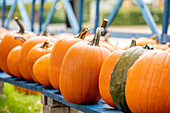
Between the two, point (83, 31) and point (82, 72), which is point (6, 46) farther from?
point (82, 72)

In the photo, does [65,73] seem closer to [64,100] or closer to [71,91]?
[71,91]

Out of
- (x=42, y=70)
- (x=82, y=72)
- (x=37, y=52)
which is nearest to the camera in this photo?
Answer: (x=82, y=72)

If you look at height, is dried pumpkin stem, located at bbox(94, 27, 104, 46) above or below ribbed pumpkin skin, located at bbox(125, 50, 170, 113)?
above

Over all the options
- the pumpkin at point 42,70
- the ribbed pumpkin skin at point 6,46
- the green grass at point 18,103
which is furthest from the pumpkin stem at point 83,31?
the green grass at point 18,103

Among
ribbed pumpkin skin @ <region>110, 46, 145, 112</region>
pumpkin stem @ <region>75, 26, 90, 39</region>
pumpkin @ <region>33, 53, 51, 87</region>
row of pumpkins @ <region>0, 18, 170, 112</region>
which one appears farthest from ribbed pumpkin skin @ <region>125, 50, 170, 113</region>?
pumpkin @ <region>33, 53, 51, 87</region>

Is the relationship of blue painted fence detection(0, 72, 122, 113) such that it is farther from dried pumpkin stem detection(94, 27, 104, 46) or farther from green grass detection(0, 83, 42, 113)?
green grass detection(0, 83, 42, 113)

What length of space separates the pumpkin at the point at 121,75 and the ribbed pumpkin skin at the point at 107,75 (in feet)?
0.28

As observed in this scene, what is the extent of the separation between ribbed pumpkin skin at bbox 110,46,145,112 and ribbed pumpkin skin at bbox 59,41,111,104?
27cm

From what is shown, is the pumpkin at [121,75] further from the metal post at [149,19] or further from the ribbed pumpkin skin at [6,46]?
the metal post at [149,19]

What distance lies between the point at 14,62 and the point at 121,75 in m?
1.73

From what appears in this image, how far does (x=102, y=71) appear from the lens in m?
2.01

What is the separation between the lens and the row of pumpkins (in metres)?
1.64

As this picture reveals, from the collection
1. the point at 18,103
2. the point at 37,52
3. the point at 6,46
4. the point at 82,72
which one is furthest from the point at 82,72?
the point at 18,103

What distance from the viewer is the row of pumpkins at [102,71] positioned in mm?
1645
